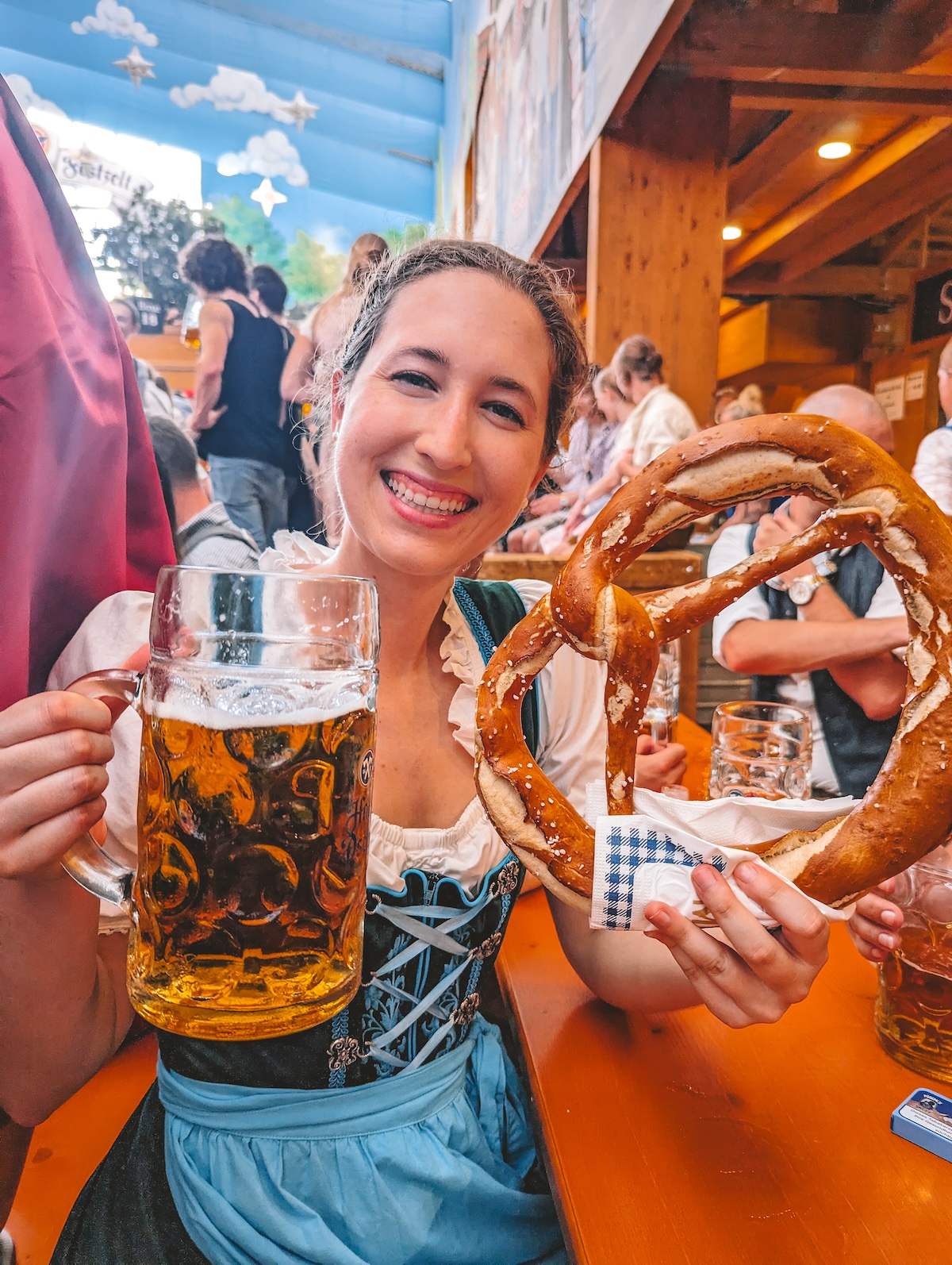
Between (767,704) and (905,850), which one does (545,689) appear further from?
(905,850)

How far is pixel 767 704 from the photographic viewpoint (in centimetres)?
155

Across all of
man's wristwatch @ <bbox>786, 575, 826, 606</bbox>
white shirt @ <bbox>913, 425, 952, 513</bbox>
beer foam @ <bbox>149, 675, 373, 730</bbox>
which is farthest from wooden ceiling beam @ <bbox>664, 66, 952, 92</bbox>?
beer foam @ <bbox>149, 675, 373, 730</bbox>

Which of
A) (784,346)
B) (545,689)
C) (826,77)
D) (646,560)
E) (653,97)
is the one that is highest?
Result: (653,97)

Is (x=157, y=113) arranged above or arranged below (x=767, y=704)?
above

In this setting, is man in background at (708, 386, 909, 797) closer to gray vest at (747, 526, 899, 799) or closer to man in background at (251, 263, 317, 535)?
gray vest at (747, 526, 899, 799)

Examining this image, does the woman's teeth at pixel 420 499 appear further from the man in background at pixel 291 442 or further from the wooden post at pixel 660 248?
the wooden post at pixel 660 248

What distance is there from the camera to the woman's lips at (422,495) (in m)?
1.08

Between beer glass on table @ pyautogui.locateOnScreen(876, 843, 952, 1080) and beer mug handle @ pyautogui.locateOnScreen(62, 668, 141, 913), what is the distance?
878 mm

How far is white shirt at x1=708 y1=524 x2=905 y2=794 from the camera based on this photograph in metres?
2.25

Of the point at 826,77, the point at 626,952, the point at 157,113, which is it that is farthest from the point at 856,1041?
the point at 826,77

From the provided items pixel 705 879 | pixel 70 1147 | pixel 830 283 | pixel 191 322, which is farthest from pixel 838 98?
pixel 70 1147

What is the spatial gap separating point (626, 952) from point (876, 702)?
1478 millimetres

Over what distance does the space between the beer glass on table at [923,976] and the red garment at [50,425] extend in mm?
1022

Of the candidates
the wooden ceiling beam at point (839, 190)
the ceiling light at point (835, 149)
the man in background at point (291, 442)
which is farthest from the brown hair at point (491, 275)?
the ceiling light at point (835, 149)
